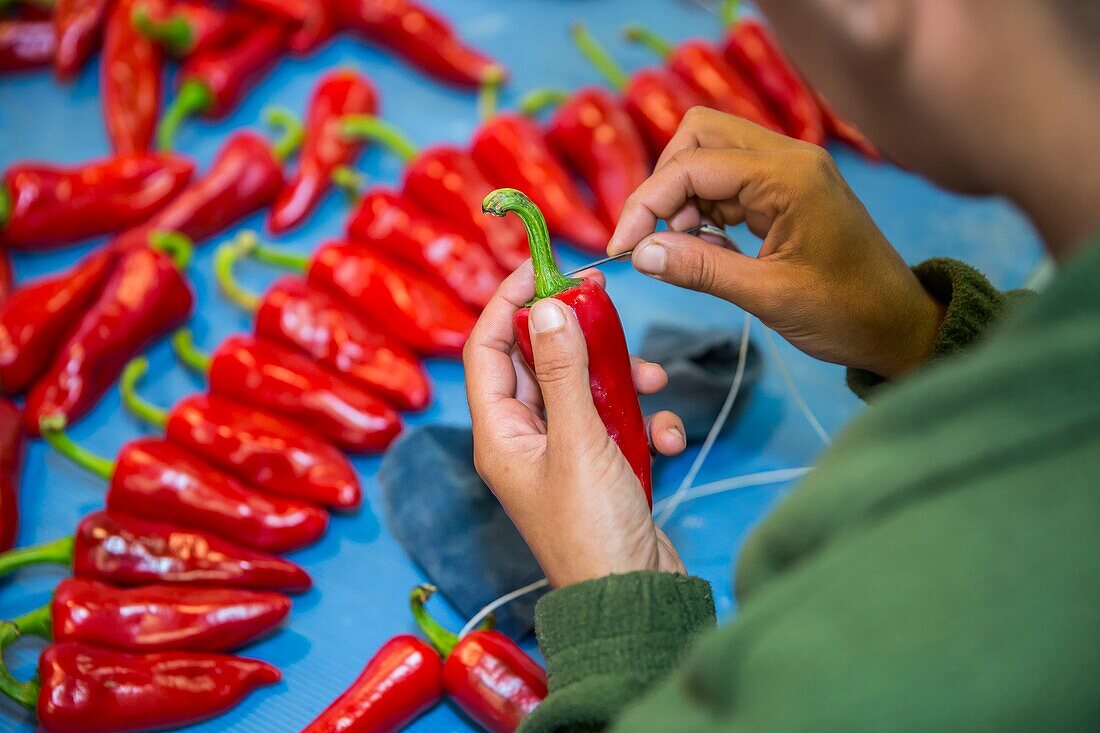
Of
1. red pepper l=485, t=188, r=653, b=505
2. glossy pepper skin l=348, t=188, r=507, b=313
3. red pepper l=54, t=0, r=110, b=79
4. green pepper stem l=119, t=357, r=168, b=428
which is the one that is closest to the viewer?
red pepper l=485, t=188, r=653, b=505

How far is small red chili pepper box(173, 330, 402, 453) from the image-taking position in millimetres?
1513

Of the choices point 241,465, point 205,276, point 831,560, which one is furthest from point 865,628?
point 205,276

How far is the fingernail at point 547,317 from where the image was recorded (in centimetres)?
92

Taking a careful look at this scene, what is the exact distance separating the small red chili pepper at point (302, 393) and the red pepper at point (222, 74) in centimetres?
67

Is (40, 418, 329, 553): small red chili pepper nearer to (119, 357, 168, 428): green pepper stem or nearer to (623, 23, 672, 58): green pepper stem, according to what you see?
(119, 357, 168, 428): green pepper stem

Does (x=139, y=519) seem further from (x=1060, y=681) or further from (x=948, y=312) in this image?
(x=1060, y=681)

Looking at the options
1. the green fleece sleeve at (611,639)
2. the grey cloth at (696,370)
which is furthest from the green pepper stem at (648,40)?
the green fleece sleeve at (611,639)

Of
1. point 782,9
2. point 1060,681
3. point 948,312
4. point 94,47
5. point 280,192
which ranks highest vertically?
point 782,9

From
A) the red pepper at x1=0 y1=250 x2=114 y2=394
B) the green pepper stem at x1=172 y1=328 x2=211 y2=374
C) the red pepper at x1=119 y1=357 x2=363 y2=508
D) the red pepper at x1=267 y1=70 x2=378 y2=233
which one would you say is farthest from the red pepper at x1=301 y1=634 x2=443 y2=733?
the red pepper at x1=267 y1=70 x2=378 y2=233

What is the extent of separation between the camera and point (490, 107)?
6.56 ft

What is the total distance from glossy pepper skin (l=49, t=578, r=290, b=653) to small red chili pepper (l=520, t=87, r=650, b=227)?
919 mm

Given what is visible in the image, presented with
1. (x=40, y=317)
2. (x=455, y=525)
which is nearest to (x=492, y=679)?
(x=455, y=525)

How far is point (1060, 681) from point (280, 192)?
66.0 inches

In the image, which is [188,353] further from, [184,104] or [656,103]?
[656,103]
